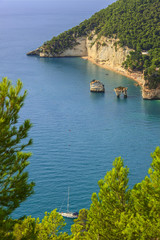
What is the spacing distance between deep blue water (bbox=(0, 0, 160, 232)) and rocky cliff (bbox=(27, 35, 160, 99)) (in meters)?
3.51

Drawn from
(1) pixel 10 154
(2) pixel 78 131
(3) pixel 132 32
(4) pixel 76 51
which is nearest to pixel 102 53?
(3) pixel 132 32

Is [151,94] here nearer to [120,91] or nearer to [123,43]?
[120,91]

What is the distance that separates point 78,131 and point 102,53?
63.6m

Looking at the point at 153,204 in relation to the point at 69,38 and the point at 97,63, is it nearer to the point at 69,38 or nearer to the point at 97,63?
the point at 97,63

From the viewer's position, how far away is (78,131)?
213ft

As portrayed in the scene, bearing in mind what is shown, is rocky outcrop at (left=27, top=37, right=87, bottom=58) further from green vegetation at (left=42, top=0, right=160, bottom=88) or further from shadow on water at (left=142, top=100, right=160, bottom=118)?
shadow on water at (left=142, top=100, right=160, bottom=118)

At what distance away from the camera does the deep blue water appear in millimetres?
46344

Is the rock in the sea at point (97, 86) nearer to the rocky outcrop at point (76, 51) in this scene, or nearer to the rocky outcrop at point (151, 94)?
the rocky outcrop at point (151, 94)

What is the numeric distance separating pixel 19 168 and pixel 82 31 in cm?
12674

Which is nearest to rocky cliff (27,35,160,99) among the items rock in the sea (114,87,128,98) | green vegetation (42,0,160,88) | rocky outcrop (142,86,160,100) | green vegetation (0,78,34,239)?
rocky outcrop (142,86,160,100)

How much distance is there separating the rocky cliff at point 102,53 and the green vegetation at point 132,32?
1.40 metres

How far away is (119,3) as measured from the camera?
139 m

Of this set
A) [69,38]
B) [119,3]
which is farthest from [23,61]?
[119,3]

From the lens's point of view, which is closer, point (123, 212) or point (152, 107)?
point (123, 212)
